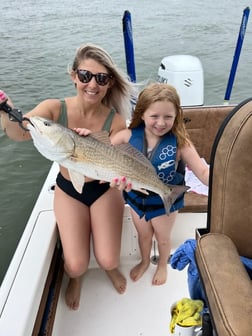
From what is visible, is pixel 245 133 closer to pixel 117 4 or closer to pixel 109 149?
pixel 109 149

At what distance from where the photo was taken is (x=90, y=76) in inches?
83.1

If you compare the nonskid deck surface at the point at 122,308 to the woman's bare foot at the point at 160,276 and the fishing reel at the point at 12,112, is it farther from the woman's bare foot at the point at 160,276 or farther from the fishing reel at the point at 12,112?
the fishing reel at the point at 12,112

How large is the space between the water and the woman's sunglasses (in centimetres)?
210

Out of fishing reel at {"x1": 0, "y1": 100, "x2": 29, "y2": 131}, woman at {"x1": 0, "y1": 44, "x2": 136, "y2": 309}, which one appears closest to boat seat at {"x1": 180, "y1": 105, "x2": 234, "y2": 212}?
woman at {"x1": 0, "y1": 44, "x2": 136, "y2": 309}

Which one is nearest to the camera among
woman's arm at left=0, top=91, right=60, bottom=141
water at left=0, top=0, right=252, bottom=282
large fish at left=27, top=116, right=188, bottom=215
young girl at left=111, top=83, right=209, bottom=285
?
large fish at left=27, top=116, right=188, bottom=215

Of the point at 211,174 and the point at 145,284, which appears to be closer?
the point at 211,174

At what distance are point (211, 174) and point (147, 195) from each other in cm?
62

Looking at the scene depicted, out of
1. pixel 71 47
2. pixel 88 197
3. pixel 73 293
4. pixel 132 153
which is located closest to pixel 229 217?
pixel 132 153

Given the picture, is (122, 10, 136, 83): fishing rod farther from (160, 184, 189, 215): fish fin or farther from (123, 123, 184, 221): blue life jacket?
(160, 184, 189, 215): fish fin

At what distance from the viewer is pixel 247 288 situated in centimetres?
136

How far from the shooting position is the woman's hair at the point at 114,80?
2.13m

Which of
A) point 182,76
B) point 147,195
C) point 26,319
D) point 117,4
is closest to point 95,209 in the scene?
point 147,195

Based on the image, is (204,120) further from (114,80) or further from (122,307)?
(122,307)

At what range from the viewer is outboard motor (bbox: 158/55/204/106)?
13.1 ft
